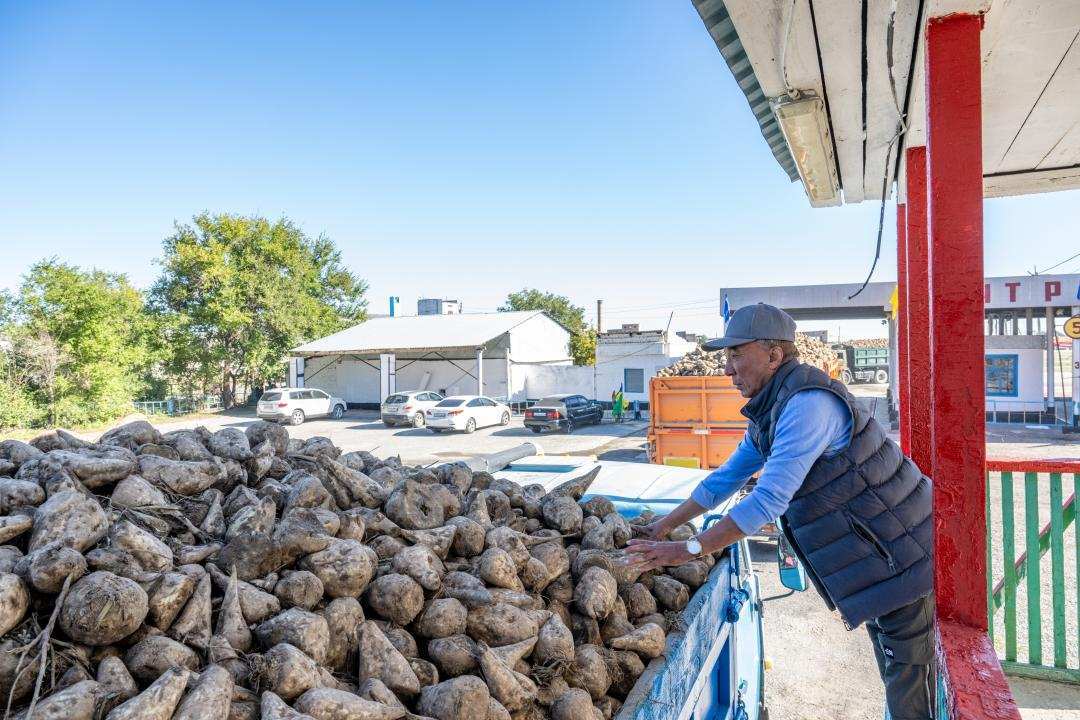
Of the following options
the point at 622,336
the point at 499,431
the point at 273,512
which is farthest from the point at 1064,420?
the point at 273,512

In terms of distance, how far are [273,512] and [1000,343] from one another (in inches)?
934

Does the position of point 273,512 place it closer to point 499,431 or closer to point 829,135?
point 829,135

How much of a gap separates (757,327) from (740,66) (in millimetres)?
1453

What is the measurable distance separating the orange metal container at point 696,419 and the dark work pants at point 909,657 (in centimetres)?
657

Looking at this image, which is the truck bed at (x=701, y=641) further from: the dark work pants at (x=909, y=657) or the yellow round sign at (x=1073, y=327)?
the yellow round sign at (x=1073, y=327)

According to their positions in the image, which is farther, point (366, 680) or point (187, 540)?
point (187, 540)

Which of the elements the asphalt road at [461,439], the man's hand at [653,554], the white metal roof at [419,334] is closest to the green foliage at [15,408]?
the asphalt road at [461,439]

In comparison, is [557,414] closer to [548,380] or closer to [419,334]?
[548,380]

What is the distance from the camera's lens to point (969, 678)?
1796mm

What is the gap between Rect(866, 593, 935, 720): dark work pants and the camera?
2375 mm

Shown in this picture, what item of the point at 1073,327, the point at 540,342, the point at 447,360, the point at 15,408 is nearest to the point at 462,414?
the point at 447,360

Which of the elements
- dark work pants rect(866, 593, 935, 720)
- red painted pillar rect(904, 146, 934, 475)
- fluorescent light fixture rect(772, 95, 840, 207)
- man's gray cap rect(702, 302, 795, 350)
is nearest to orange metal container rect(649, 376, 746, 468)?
fluorescent light fixture rect(772, 95, 840, 207)

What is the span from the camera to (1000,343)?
20.1 meters

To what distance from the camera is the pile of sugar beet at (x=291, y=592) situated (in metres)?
1.46
